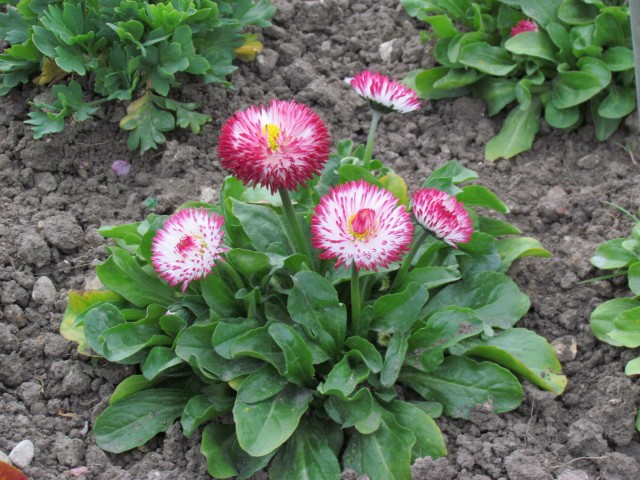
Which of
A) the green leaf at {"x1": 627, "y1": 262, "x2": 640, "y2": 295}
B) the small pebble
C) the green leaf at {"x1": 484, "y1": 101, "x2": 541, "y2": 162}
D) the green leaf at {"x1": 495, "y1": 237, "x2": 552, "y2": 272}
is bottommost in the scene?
the small pebble

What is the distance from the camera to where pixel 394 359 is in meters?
2.79

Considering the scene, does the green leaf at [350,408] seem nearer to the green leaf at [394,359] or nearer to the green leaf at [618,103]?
the green leaf at [394,359]

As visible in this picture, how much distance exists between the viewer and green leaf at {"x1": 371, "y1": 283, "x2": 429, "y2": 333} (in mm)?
2824

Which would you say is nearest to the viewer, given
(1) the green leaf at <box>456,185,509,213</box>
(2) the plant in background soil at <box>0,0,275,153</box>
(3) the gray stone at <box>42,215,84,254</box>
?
(1) the green leaf at <box>456,185,509,213</box>

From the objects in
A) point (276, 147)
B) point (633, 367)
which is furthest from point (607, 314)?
point (276, 147)

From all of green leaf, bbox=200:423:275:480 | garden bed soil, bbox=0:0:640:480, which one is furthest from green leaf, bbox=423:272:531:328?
green leaf, bbox=200:423:275:480

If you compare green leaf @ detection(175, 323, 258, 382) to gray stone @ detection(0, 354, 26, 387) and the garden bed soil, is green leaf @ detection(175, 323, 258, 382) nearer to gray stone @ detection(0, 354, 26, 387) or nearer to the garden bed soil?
the garden bed soil

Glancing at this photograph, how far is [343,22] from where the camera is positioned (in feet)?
15.3

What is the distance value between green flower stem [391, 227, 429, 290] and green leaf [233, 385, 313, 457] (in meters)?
0.52

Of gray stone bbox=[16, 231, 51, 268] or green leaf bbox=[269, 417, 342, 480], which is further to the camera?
gray stone bbox=[16, 231, 51, 268]

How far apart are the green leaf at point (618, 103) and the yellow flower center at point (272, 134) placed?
2014 millimetres

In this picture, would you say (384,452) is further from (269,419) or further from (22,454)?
(22,454)

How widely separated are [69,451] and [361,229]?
3.99 ft

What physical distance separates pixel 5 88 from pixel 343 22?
178cm
